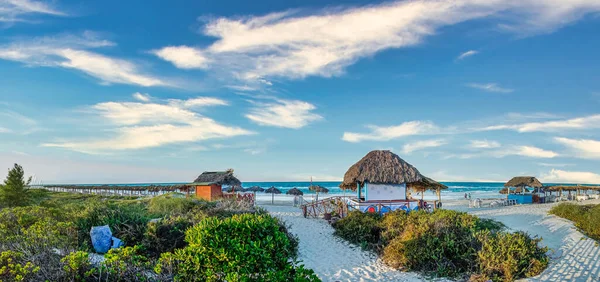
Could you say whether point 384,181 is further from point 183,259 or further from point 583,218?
point 183,259

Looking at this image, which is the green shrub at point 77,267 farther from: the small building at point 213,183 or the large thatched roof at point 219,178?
the large thatched roof at point 219,178

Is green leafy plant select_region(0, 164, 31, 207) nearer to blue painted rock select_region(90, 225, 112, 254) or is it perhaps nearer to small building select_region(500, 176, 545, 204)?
blue painted rock select_region(90, 225, 112, 254)

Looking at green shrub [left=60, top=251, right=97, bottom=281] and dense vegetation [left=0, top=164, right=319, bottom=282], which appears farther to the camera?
dense vegetation [left=0, top=164, right=319, bottom=282]

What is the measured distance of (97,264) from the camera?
18.0ft

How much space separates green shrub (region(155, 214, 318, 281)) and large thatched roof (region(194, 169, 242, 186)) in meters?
17.3

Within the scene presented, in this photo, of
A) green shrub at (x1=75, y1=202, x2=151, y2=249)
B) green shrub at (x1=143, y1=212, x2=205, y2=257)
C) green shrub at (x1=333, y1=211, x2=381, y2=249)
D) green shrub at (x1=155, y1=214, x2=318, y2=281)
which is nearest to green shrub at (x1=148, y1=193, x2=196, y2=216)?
green shrub at (x1=75, y1=202, x2=151, y2=249)

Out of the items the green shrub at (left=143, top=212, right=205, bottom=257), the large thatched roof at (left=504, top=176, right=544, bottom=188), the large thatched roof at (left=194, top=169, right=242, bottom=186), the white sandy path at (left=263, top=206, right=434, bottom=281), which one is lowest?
the white sandy path at (left=263, top=206, right=434, bottom=281)

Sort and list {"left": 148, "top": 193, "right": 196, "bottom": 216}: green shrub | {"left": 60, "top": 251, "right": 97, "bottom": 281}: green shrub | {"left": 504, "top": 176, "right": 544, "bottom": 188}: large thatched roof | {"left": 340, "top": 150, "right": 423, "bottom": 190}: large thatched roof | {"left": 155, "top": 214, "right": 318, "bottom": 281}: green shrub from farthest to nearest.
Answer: {"left": 504, "top": 176, "right": 544, "bottom": 188}: large thatched roof, {"left": 340, "top": 150, "right": 423, "bottom": 190}: large thatched roof, {"left": 148, "top": 193, "right": 196, "bottom": 216}: green shrub, {"left": 155, "top": 214, "right": 318, "bottom": 281}: green shrub, {"left": 60, "top": 251, "right": 97, "bottom": 281}: green shrub

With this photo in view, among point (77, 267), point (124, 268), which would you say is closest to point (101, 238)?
point (77, 267)

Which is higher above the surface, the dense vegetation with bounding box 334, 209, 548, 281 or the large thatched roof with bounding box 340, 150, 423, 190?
the large thatched roof with bounding box 340, 150, 423, 190

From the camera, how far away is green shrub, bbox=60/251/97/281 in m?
4.51

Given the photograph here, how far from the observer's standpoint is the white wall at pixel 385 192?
1825cm

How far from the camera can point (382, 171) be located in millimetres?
18375

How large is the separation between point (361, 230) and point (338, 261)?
102 inches
